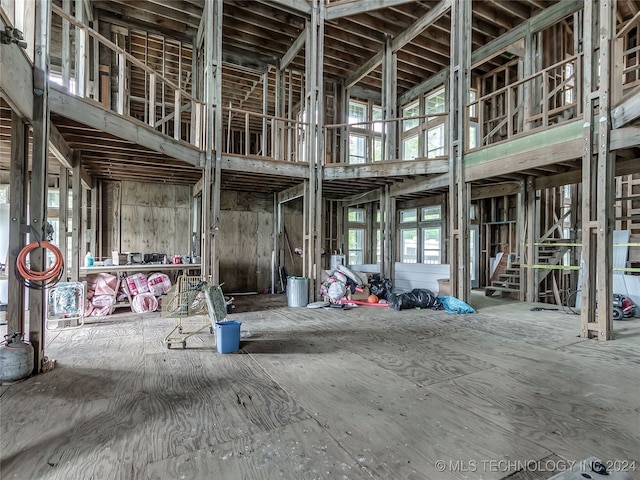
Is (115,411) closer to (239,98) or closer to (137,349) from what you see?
(137,349)

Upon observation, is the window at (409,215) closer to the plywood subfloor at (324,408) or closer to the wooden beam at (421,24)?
the wooden beam at (421,24)

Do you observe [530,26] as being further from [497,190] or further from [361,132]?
[361,132]

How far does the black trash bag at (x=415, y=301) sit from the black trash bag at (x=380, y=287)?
601 millimetres

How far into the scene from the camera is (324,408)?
253 cm

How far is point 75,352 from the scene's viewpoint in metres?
3.88

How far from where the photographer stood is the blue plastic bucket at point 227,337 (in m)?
3.83

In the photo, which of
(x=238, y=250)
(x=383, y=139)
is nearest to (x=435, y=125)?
(x=383, y=139)

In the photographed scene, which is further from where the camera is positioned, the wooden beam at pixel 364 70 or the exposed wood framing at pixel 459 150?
the wooden beam at pixel 364 70

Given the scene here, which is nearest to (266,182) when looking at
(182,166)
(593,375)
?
(182,166)

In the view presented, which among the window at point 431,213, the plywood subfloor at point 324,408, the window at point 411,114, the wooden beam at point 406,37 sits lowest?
the plywood subfloor at point 324,408

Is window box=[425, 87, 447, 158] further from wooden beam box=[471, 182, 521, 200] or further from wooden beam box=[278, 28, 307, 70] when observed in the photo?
wooden beam box=[278, 28, 307, 70]

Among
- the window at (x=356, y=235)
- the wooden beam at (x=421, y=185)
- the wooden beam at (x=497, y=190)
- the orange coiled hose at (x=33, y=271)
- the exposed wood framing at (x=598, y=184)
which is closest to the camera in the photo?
the orange coiled hose at (x=33, y=271)

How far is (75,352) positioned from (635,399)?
5.38 meters

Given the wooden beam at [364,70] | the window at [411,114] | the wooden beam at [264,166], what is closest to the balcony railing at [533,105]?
the window at [411,114]
